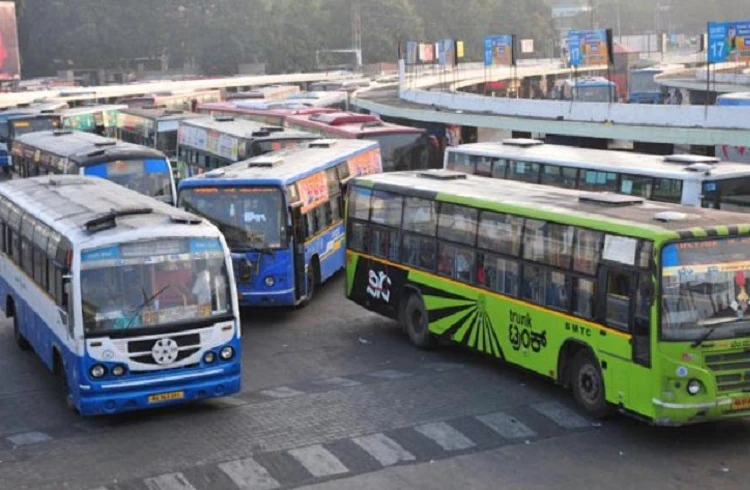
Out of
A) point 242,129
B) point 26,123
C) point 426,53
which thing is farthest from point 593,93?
point 242,129

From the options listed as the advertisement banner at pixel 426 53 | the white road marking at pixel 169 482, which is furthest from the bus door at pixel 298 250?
the advertisement banner at pixel 426 53

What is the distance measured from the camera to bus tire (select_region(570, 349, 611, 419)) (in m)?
13.7

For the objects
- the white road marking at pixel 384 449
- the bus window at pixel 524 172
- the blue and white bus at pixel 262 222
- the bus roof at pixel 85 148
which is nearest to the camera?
the white road marking at pixel 384 449

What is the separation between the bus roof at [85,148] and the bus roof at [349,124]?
5762 millimetres

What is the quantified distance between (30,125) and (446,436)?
36.8 m

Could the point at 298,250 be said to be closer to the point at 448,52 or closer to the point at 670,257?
the point at 670,257

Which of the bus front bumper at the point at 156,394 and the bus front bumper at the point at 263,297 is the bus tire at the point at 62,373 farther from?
the bus front bumper at the point at 263,297

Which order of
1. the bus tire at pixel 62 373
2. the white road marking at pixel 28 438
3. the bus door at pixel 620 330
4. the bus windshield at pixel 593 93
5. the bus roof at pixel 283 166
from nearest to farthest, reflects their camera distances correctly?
the bus door at pixel 620 330 → the white road marking at pixel 28 438 → the bus tire at pixel 62 373 → the bus roof at pixel 283 166 → the bus windshield at pixel 593 93

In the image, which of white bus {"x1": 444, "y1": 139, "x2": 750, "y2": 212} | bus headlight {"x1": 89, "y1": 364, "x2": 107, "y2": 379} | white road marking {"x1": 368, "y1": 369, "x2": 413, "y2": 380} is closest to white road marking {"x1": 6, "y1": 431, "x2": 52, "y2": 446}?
bus headlight {"x1": 89, "y1": 364, "x2": 107, "y2": 379}

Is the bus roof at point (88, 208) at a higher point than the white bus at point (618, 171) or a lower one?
higher

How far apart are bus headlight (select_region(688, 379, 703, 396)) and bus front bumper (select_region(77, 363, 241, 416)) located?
5.21 meters

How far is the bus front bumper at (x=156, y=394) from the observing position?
1377 cm

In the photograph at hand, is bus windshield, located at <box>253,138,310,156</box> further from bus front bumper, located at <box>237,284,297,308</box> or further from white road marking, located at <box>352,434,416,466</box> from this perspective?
white road marking, located at <box>352,434,416,466</box>

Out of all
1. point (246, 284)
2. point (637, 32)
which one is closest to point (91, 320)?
point (246, 284)
